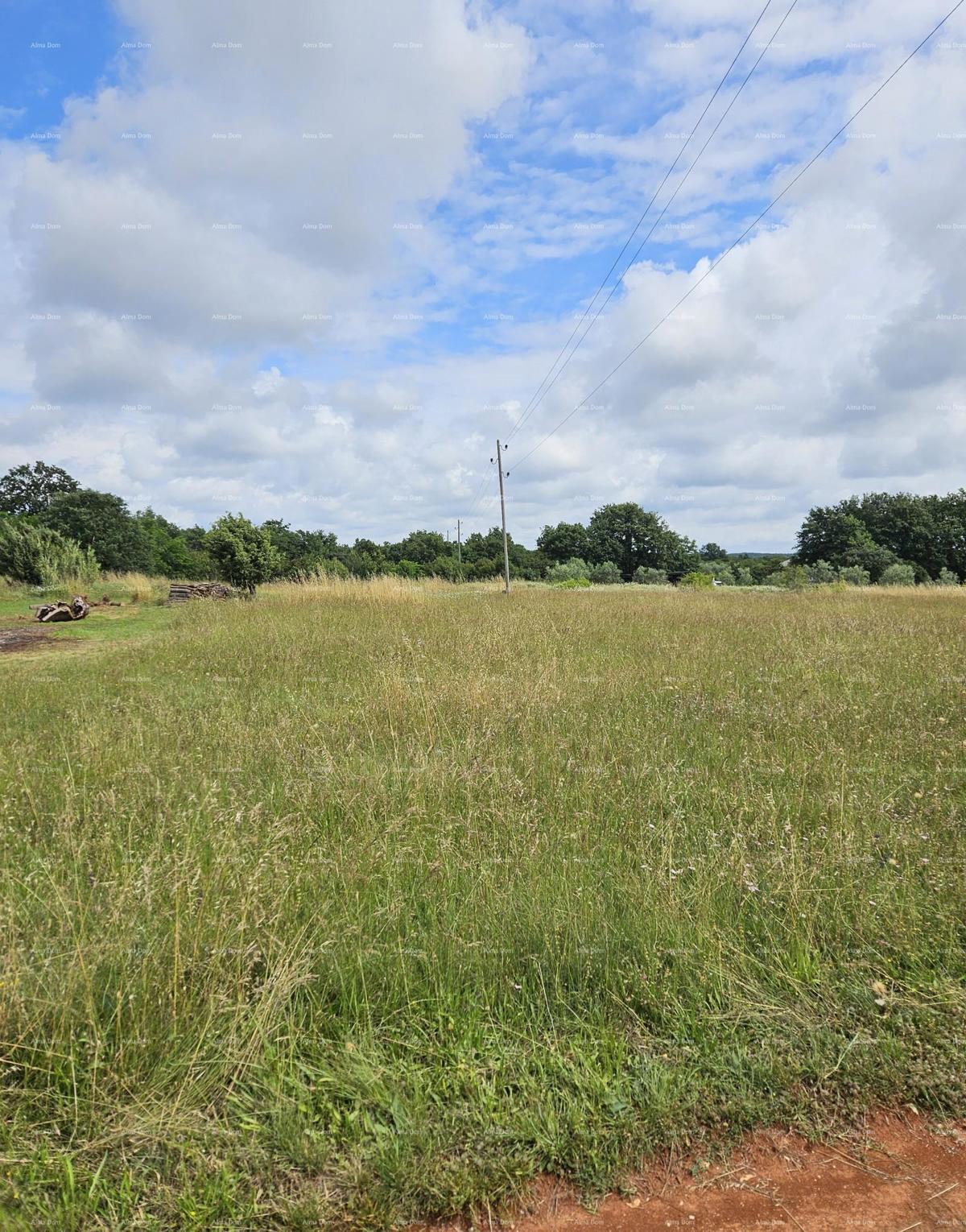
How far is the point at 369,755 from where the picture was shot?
5.01 m

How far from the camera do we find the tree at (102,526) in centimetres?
5669

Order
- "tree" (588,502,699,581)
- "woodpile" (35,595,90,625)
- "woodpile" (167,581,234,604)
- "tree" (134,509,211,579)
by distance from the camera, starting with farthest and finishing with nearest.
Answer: "tree" (588,502,699,581) → "tree" (134,509,211,579) → "woodpile" (167,581,234,604) → "woodpile" (35,595,90,625)

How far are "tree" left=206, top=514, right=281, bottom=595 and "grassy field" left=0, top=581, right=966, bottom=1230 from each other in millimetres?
18863

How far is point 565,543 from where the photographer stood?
85312 mm

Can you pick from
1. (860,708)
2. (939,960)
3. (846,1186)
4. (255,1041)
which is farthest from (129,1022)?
(860,708)

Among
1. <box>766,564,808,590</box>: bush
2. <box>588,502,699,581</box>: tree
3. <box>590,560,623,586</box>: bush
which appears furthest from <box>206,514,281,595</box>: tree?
<box>588,502,699,581</box>: tree

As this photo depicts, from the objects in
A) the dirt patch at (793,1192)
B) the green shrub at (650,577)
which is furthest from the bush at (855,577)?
the dirt patch at (793,1192)

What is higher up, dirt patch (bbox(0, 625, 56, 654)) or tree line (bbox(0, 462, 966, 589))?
tree line (bbox(0, 462, 966, 589))

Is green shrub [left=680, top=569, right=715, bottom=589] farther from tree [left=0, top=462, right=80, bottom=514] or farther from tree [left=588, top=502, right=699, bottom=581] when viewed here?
tree [left=0, top=462, right=80, bottom=514]

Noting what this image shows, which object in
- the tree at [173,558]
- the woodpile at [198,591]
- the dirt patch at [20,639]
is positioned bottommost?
the dirt patch at [20,639]

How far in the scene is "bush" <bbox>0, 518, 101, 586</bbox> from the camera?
23562mm

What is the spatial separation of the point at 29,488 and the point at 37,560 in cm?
5725

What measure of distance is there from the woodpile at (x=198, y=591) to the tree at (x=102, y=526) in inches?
1595

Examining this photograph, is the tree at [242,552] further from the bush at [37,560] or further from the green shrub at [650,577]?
the green shrub at [650,577]
